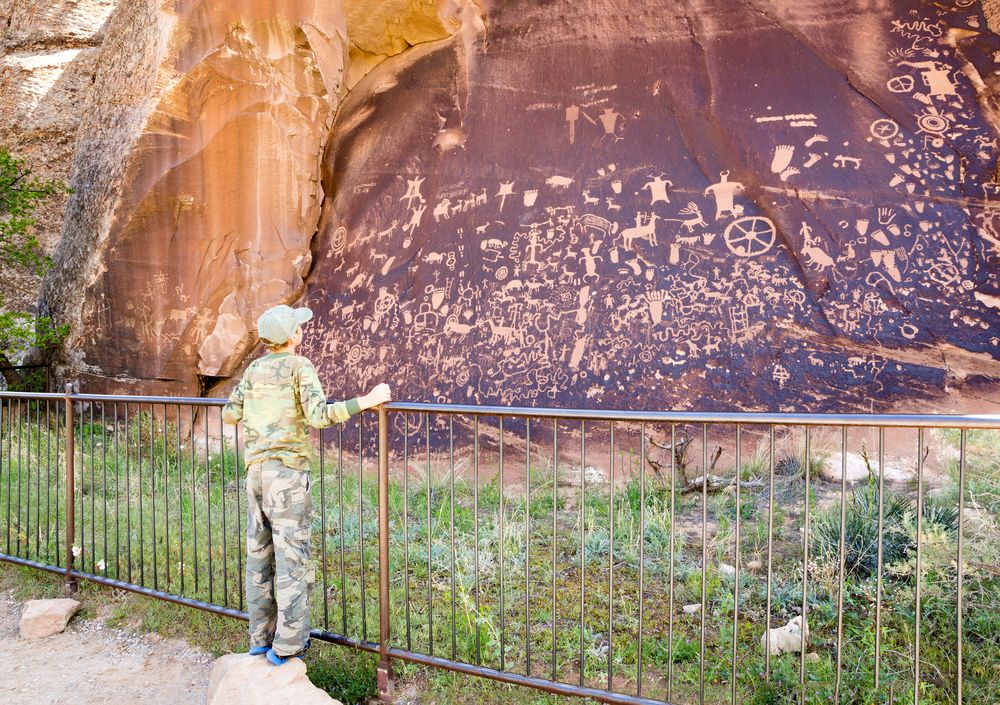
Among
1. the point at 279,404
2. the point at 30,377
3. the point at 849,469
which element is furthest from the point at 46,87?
A: the point at 849,469

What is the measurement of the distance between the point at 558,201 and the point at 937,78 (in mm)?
4075

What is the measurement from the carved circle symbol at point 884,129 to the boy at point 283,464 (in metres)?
6.59

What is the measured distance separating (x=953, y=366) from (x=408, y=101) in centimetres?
716

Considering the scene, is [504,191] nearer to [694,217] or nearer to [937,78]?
[694,217]

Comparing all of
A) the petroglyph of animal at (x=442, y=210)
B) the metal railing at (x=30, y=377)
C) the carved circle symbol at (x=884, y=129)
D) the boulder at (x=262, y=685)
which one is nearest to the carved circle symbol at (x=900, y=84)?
the carved circle symbol at (x=884, y=129)

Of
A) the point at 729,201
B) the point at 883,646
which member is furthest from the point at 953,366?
the point at 883,646

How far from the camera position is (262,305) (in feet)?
31.7

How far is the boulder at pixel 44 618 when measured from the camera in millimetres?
4074

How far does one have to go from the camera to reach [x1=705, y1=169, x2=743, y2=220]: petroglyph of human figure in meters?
7.59

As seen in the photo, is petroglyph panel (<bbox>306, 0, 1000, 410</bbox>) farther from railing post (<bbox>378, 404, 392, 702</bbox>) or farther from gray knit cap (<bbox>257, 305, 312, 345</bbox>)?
gray knit cap (<bbox>257, 305, 312, 345</bbox>)

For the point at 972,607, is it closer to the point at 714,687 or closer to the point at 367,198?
the point at 714,687

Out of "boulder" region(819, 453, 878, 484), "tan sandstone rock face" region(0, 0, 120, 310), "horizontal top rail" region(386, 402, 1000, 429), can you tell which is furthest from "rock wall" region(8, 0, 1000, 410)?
"horizontal top rail" region(386, 402, 1000, 429)

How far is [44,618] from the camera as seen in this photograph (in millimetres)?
4102

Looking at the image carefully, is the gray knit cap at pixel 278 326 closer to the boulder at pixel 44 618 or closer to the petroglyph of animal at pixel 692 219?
the boulder at pixel 44 618
